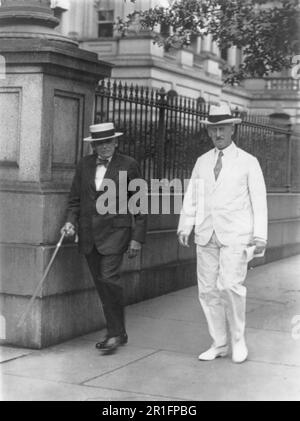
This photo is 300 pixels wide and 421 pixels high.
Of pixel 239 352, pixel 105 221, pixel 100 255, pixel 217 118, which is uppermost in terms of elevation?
pixel 217 118

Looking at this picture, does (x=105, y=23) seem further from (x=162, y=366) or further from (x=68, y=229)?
(x=162, y=366)

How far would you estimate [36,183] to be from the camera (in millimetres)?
6969

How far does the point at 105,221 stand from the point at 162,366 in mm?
1336

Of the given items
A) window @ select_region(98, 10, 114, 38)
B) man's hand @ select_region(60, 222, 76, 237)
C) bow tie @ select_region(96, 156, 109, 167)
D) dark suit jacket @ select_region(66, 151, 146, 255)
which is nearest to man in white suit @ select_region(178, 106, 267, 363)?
dark suit jacket @ select_region(66, 151, 146, 255)

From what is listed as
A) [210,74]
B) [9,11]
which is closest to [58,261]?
[9,11]

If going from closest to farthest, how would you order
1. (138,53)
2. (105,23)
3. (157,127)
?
(157,127) → (138,53) → (105,23)

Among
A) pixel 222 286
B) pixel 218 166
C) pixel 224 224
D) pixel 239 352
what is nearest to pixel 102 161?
pixel 218 166

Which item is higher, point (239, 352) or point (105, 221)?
point (105, 221)

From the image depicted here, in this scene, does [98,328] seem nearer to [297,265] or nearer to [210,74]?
[297,265]

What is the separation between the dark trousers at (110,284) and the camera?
270 inches

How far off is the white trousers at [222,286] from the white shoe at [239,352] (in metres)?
0.05

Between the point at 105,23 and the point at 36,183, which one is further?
the point at 105,23

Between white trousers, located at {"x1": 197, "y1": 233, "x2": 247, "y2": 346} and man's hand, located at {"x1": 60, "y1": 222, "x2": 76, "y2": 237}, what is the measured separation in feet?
3.65

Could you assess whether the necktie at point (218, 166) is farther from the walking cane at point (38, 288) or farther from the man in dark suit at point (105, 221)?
the walking cane at point (38, 288)
